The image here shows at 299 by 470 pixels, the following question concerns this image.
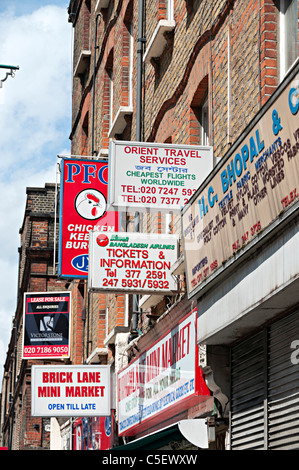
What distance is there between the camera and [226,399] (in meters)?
10.7

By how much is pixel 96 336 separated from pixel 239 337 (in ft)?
35.9

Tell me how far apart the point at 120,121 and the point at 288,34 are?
8.70 metres

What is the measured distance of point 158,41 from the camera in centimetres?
1507

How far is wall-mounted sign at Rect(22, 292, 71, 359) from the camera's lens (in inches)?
928

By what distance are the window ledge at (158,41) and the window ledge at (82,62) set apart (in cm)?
953

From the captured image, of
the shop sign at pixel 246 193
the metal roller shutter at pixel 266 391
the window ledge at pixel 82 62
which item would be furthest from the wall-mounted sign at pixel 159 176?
the window ledge at pixel 82 62

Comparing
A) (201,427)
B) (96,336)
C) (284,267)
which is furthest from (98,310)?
(284,267)

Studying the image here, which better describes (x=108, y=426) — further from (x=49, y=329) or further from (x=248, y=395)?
(x=248, y=395)

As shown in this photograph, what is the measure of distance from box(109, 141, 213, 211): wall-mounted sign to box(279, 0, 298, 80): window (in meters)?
1.93

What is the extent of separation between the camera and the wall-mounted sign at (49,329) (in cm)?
2356

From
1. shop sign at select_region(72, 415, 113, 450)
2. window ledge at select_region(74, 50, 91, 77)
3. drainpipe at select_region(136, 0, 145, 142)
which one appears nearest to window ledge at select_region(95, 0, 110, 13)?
window ledge at select_region(74, 50, 91, 77)

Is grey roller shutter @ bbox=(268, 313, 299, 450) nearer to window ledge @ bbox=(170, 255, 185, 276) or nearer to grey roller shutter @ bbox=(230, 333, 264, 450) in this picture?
grey roller shutter @ bbox=(230, 333, 264, 450)

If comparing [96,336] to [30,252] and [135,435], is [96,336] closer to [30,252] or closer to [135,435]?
[135,435]

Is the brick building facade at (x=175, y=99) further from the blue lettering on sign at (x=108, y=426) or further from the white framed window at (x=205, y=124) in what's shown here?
the blue lettering on sign at (x=108, y=426)
